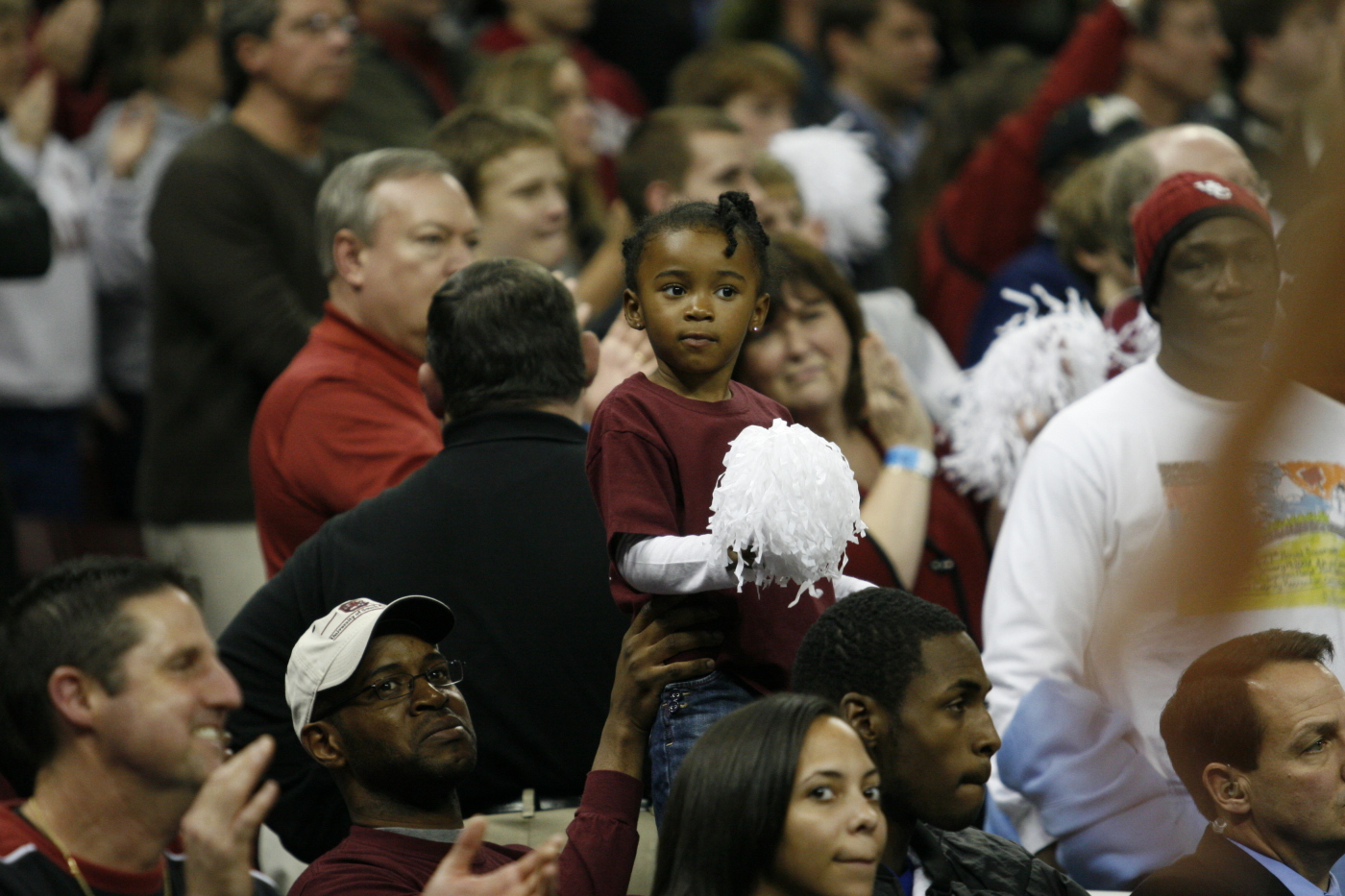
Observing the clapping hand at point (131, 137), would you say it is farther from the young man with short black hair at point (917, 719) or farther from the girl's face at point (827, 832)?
the girl's face at point (827, 832)

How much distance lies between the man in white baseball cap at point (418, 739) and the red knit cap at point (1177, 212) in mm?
1533

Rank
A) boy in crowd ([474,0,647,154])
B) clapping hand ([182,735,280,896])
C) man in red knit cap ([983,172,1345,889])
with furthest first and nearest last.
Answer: boy in crowd ([474,0,647,154]) → man in red knit cap ([983,172,1345,889]) → clapping hand ([182,735,280,896])

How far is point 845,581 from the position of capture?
3.38m

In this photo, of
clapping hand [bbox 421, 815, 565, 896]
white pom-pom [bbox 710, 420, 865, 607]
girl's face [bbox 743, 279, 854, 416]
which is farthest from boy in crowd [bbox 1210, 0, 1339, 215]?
clapping hand [bbox 421, 815, 565, 896]

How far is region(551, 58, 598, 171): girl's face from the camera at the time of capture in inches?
262

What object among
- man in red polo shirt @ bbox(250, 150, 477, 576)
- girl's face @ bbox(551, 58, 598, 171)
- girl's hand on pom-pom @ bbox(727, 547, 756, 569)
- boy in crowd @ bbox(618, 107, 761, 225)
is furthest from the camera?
girl's face @ bbox(551, 58, 598, 171)

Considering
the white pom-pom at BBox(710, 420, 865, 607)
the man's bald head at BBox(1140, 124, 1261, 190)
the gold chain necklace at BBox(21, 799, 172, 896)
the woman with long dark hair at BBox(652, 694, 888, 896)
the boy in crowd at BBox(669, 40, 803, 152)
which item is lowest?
the gold chain necklace at BBox(21, 799, 172, 896)

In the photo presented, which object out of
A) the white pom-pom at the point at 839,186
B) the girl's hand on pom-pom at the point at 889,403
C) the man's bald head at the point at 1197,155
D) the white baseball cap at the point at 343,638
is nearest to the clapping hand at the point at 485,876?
the white baseball cap at the point at 343,638

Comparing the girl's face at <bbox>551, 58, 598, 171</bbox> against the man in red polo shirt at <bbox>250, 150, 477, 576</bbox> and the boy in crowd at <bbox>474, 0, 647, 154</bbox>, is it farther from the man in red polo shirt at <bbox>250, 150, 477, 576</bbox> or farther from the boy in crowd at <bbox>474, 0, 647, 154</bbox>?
the man in red polo shirt at <bbox>250, 150, 477, 576</bbox>

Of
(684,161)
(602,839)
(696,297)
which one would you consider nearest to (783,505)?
(696,297)

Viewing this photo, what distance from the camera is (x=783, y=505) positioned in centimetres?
269

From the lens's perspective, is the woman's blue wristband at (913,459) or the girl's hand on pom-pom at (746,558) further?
the woman's blue wristband at (913,459)

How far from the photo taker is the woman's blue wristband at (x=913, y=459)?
14.9 feet

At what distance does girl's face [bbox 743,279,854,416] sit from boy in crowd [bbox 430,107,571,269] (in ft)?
2.72
